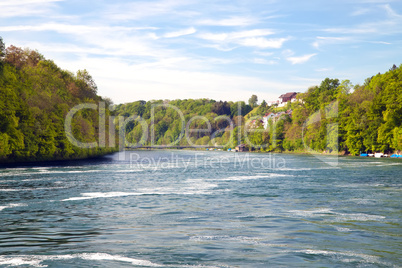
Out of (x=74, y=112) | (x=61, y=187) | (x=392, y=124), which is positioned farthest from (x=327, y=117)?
(x=61, y=187)

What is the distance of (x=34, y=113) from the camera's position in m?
83.9

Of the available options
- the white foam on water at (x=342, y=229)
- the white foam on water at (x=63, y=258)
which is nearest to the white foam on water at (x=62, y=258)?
the white foam on water at (x=63, y=258)

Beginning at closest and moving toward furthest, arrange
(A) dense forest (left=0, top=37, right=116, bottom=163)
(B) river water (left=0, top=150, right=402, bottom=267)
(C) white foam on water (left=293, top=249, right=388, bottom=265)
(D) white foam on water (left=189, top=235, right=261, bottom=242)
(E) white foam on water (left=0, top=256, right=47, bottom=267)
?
(E) white foam on water (left=0, top=256, right=47, bottom=267) < (C) white foam on water (left=293, top=249, right=388, bottom=265) < (B) river water (left=0, top=150, right=402, bottom=267) < (D) white foam on water (left=189, top=235, right=261, bottom=242) < (A) dense forest (left=0, top=37, right=116, bottom=163)

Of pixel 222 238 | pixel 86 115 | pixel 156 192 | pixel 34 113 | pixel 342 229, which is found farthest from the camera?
pixel 86 115

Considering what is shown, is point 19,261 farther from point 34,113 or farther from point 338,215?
point 34,113

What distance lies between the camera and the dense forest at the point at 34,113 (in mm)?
75688

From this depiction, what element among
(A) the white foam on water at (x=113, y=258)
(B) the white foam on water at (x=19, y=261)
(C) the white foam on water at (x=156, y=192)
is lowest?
(C) the white foam on water at (x=156, y=192)

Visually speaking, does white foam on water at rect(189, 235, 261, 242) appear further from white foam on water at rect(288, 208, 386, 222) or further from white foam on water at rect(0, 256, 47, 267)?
white foam on water at rect(288, 208, 386, 222)

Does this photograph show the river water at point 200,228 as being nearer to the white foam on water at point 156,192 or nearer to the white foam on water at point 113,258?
the white foam on water at point 113,258

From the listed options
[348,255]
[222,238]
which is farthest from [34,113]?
[348,255]

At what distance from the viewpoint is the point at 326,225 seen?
829 inches

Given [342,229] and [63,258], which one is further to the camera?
[342,229]

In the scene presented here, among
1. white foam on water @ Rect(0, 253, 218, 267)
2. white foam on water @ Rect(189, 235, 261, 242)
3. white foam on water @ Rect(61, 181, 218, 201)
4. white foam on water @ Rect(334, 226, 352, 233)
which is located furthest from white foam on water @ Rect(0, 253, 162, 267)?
white foam on water @ Rect(61, 181, 218, 201)

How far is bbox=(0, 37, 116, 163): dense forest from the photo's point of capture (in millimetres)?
75688
